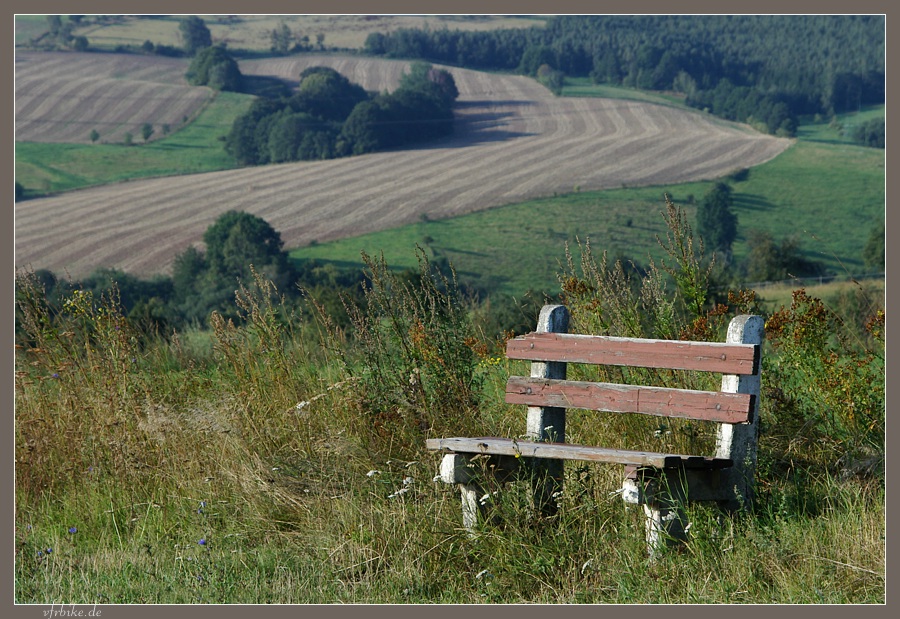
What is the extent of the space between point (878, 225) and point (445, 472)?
177ft

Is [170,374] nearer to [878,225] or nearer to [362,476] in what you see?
[362,476]

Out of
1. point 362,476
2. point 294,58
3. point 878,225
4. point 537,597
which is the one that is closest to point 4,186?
point 362,476

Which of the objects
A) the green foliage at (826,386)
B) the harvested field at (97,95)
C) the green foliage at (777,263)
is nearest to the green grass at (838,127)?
the green foliage at (777,263)

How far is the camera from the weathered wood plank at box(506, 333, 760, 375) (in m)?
3.97

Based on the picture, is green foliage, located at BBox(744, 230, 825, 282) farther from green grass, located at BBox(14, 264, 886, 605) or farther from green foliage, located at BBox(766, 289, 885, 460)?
green grass, located at BBox(14, 264, 886, 605)

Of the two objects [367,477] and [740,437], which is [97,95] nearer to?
[367,477]

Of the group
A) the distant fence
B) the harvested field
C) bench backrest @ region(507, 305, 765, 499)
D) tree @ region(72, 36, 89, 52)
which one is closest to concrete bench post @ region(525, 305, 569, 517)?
bench backrest @ region(507, 305, 765, 499)

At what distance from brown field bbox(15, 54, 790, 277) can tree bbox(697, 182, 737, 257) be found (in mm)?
4395

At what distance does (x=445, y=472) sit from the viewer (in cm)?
412

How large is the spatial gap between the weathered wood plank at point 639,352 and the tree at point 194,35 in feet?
200

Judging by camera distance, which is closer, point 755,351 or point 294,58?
point 755,351

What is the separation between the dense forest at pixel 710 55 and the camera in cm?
5744

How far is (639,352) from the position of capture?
4.22m

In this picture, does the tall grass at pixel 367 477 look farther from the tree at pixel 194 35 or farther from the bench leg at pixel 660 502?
the tree at pixel 194 35
